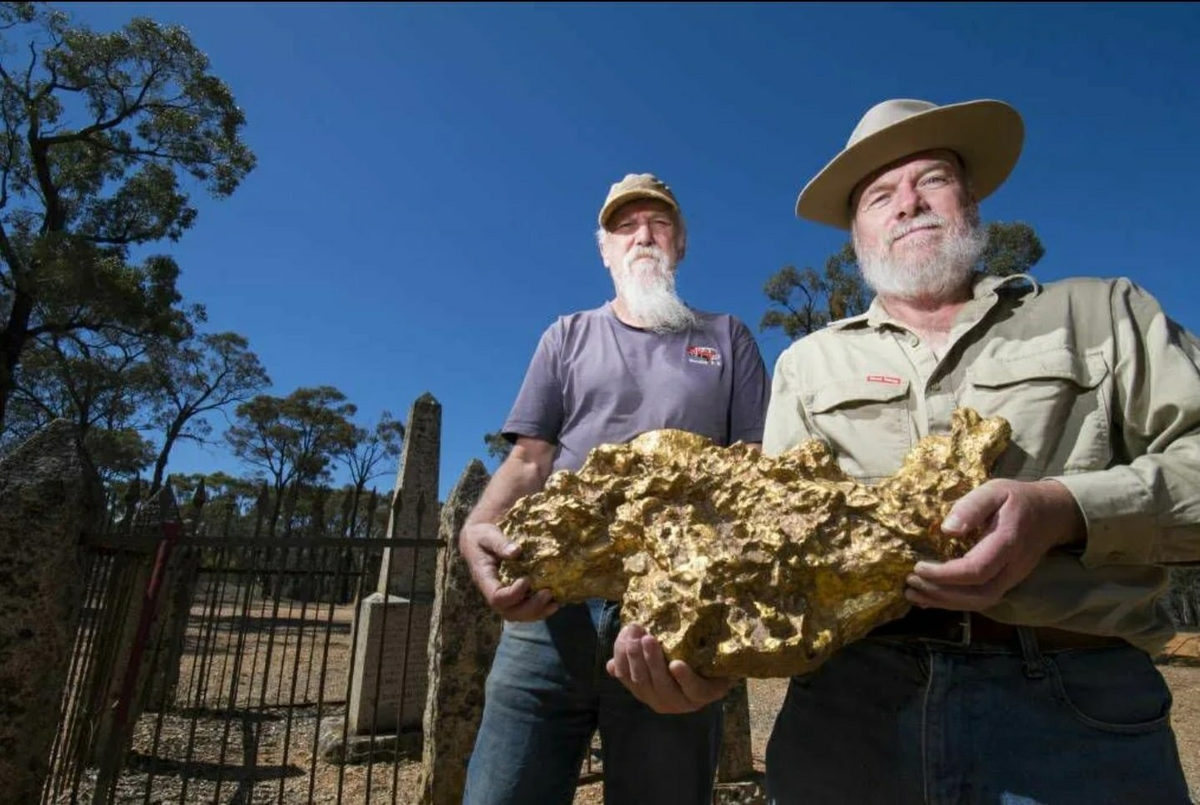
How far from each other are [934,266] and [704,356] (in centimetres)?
76

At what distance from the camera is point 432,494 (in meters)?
10.1

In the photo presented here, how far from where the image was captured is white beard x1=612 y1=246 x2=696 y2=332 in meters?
2.49

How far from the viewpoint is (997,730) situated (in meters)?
1.47

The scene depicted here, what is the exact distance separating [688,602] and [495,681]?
966mm

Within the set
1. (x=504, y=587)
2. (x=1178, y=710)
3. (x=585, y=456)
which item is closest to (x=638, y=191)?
(x=585, y=456)

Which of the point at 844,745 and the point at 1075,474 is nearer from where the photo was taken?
the point at 1075,474

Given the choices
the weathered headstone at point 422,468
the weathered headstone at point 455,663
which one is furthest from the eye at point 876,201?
the weathered headstone at point 422,468

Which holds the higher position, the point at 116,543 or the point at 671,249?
the point at 671,249

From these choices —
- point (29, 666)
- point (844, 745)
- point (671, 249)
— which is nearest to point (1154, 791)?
point (844, 745)

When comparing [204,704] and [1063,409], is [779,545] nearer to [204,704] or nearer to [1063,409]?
[1063,409]

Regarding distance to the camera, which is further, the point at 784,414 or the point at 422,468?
the point at 422,468

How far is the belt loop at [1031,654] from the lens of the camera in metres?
1.46

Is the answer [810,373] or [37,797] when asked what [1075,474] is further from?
[37,797]

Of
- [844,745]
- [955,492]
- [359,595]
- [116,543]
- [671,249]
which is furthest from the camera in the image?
[359,595]
